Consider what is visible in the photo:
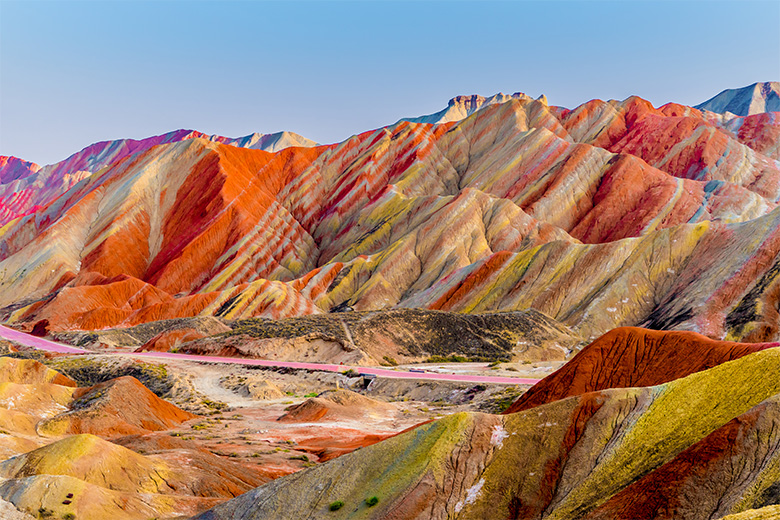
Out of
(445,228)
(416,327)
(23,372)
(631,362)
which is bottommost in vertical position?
(416,327)

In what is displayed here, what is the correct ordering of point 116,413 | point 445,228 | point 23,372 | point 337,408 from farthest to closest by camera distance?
point 445,228, point 337,408, point 23,372, point 116,413

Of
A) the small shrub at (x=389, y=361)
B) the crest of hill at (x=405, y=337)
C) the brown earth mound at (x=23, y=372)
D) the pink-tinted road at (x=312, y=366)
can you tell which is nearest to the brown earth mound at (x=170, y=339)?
the pink-tinted road at (x=312, y=366)

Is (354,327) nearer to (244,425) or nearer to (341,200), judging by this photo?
(244,425)

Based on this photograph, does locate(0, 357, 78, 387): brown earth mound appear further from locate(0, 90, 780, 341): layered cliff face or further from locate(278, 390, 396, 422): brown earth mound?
locate(0, 90, 780, 341): layered cliff face

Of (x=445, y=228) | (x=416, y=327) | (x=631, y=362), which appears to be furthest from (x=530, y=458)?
(x=445, y=228)

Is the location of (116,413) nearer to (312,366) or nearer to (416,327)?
(312,366)

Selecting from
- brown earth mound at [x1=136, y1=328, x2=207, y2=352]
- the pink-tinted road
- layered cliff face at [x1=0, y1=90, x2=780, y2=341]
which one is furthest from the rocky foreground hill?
the pink-tinted road
